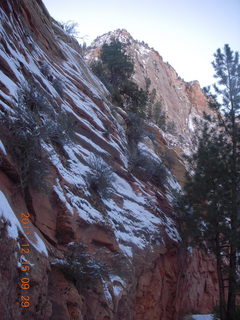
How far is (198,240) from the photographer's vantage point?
38.7ft

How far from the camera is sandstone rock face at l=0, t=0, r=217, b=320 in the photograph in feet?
16.1

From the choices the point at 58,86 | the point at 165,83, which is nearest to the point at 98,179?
the point at 58,86

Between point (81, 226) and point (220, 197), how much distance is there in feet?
22.3

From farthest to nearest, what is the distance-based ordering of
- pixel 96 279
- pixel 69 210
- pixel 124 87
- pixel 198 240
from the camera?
pixel 124 87 < pixel 198 240 < pixel 69 210 < pixel 96 279

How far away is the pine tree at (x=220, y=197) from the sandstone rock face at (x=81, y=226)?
0.99 metres

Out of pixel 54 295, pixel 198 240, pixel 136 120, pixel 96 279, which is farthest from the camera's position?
pixel 136 120

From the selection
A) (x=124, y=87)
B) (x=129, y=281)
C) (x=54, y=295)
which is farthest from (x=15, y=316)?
(x=124, y=87)

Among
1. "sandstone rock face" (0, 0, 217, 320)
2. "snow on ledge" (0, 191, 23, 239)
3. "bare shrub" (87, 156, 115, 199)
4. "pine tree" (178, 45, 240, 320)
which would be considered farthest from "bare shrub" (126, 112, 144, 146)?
"snow on ledge" (0, 191, 23, 239)

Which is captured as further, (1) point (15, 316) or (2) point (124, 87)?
(2) point (124, 87)

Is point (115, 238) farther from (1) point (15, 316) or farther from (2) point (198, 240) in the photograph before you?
(2) point (198, 240)

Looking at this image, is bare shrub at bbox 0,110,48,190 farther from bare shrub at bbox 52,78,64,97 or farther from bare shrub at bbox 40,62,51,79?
bare shrub at bbox 40,62,51,79

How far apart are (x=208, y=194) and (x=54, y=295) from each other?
8.55 meters

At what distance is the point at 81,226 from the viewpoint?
6953 mm

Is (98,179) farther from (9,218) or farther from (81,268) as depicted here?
(9,218)
